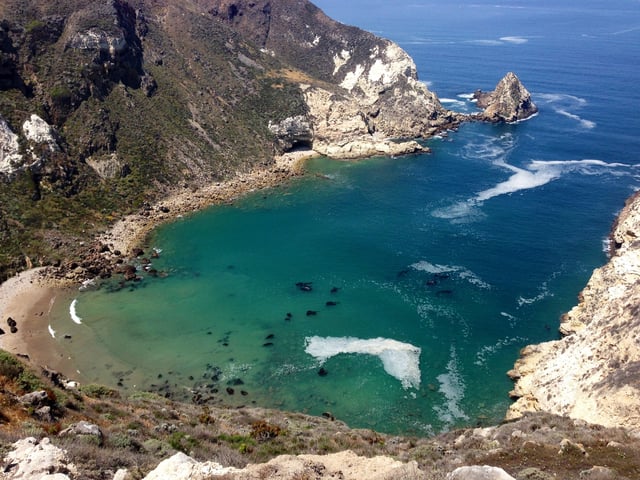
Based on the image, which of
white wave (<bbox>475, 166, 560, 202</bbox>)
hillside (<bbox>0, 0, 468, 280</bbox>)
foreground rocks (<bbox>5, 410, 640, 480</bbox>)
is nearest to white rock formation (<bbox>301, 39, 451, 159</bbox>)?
hillside (<bbox>0, 0, 468, 280</bbox>)

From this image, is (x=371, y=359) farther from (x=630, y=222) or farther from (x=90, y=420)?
(x=630, y=222)

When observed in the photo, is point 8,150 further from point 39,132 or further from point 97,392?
point 97,392

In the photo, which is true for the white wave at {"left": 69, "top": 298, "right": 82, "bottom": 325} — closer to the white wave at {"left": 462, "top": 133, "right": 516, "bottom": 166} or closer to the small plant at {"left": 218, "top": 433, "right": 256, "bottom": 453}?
the small plant at {"left": 218, "top": 433, "right": 256, "bottom": 453}

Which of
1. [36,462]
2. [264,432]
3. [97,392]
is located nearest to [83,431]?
[36,462]

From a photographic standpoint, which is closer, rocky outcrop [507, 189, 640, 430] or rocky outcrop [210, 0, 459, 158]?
rocky outcrop [507, 189, 640, 430]

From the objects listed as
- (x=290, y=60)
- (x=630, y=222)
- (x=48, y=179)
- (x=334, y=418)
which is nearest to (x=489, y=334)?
(x=334, y=418)

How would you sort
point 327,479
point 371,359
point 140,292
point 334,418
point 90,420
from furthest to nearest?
point 140,292, point 371,359, point 334,418, point 90,420, point 327,479

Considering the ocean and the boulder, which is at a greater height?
the boulder
